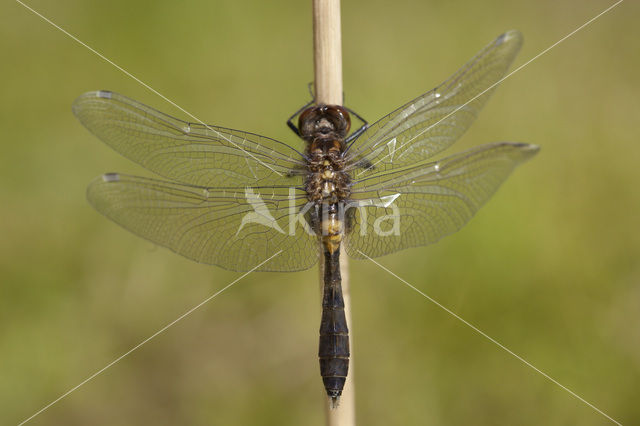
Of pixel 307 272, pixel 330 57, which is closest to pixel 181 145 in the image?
pixel 330 57

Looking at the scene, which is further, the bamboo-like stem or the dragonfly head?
the dragonfly head

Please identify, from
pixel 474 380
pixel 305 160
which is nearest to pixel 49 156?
pixel 305 160

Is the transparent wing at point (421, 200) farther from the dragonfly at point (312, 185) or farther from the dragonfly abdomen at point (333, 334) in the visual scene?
the dragonfly abdomen at point (333, 334)

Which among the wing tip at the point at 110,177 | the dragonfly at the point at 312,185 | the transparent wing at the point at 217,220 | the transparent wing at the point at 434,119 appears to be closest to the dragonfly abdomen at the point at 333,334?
the dragonfly at the point at 312,185

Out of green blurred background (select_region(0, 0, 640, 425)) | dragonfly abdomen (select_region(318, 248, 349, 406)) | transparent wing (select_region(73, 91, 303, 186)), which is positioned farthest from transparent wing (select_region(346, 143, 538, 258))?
green blurred background (select_region(0, 0, 640, 425))

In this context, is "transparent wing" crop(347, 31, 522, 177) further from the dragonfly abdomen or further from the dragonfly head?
the dragonfly abdomen
